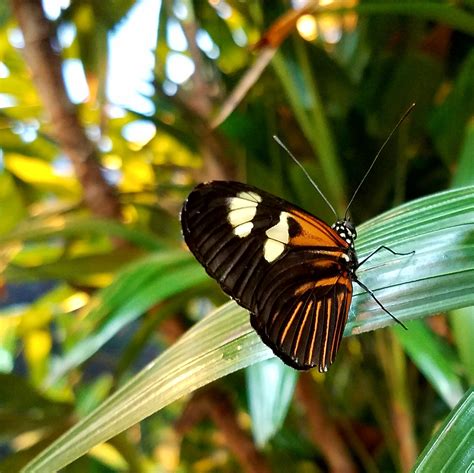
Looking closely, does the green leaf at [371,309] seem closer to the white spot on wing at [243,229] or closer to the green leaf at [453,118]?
the white spot on wing at [243,229]

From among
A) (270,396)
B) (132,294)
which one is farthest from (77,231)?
(270,396)

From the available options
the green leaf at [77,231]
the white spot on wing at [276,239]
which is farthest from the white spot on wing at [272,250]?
the green leaf at [77,231]

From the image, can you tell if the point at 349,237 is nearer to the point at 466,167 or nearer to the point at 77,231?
the point at 466,167

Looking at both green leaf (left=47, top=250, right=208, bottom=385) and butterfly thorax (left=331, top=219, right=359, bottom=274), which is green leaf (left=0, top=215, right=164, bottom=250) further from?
butterfly thorax (left=331, top=219, right=359, bottom=274)

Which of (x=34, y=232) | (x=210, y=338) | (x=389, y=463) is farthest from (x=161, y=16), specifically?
(x=389, y=463)

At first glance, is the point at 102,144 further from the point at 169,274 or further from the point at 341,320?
the point at 341,320

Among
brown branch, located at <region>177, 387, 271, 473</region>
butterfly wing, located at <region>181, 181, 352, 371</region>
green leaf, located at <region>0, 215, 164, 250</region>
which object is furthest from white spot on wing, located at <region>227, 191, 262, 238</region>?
brown branch, located at <region>177, 387, 271, 473</region>
